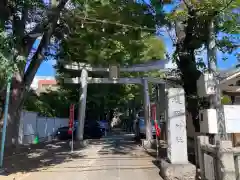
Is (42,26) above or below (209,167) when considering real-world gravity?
above

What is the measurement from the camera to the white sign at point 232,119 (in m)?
7.28

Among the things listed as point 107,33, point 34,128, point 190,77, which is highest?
point 107,33

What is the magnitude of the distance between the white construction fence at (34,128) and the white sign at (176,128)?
37.4ft

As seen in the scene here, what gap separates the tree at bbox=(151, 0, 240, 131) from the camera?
862 cm

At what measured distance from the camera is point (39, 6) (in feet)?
33.4

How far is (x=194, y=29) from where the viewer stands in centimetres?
1001

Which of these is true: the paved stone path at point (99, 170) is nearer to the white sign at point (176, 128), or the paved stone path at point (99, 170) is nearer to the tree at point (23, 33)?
the white sign at point (176, 128)

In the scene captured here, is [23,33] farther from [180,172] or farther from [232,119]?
[232,119]

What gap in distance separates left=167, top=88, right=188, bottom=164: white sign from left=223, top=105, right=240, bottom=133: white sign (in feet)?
3.96

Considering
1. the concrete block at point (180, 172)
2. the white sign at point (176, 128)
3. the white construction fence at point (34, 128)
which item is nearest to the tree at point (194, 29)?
the white sign at point (176, 128)

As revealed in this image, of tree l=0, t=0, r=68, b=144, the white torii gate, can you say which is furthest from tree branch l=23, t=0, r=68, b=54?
the white torii gate

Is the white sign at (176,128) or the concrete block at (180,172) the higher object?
the white sign at (176,128)

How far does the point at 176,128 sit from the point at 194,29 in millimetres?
3804

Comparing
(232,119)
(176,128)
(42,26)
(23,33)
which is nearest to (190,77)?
(176,128)
